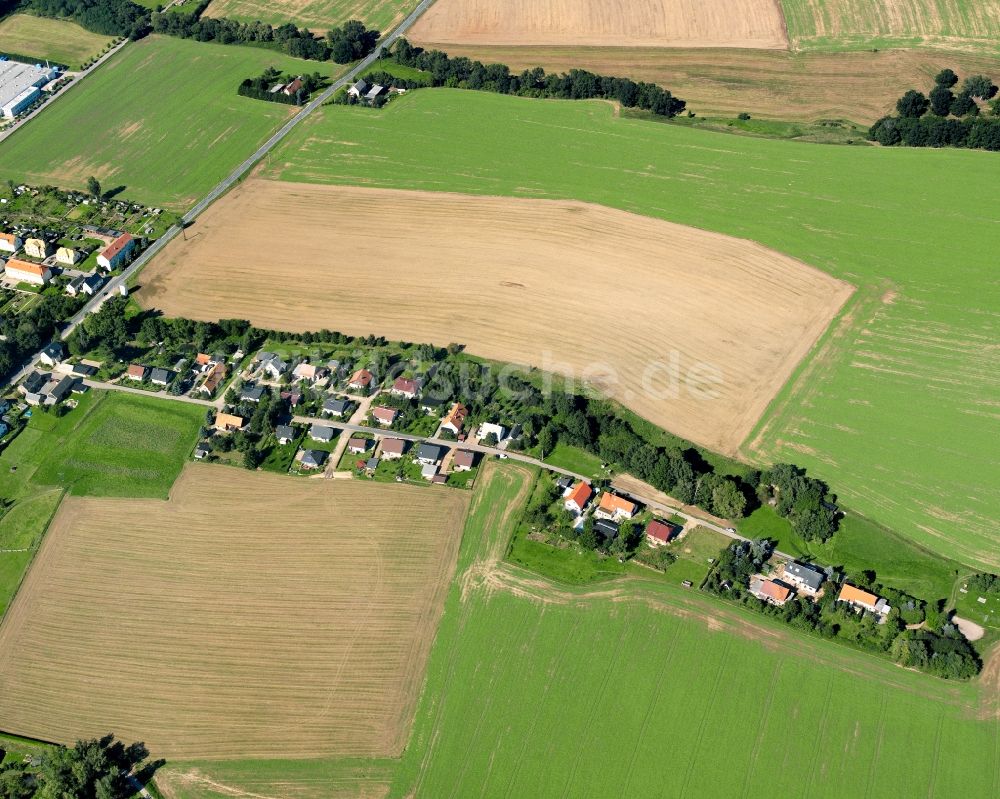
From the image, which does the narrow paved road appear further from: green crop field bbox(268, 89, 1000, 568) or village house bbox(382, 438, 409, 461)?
village house bbox(382, 438, 409, 461)

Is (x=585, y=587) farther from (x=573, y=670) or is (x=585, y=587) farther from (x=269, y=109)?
Answer: (x=269, y=109)

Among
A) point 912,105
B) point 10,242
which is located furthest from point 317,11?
point 912,105

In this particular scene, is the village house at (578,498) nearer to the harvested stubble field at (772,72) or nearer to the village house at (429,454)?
the village house at (429,454)

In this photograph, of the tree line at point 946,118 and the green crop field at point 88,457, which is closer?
the green crop field at point 88,457

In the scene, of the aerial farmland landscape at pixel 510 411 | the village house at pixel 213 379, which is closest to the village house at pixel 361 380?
the aerial farmland landscape at pixel 510 411

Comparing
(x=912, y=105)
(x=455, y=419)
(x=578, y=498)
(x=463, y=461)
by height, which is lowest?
(x=578, y=498)

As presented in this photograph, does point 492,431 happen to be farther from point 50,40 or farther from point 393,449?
point 50,40
